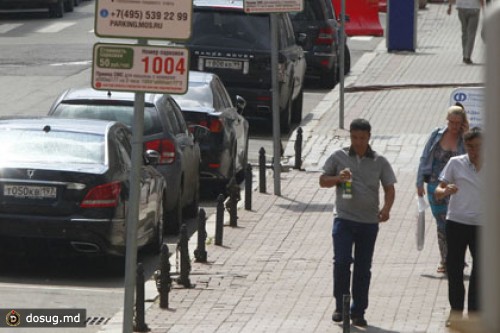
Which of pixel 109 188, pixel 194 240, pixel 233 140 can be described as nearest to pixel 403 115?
pixel 233 140

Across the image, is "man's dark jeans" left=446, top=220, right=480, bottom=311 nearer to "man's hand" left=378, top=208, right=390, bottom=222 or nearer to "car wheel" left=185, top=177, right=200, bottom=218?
"man's hand" left=378, top=208, right=390, bottom=222

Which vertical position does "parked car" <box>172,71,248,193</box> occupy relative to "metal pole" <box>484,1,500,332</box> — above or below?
below

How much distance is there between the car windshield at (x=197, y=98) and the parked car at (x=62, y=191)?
5097mm

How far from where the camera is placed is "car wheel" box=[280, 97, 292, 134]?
21.8 meters

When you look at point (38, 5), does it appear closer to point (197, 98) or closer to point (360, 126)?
point (197, 98)

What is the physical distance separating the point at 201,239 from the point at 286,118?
10.2 meters

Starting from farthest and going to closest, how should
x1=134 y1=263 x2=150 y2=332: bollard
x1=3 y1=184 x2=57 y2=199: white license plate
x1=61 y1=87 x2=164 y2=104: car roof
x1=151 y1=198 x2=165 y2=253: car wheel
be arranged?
x1=61 y1=87 x2=164 y2=104: car roof, x1=151 y1=198 x2=165 y2=253: car wheel, x1=3 y1=184 x2=57 y2=199: white license plate, x1=134 y1=263 x2=150 y2=332: bollard

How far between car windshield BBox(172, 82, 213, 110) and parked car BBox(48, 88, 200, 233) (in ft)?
6.19

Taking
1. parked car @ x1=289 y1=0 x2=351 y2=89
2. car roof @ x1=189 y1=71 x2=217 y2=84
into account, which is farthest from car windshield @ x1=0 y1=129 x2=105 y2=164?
parked car @ x1=289 y1=0 x2=351 y2=89

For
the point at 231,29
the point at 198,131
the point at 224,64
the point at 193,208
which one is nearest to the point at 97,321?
the point at 193,208

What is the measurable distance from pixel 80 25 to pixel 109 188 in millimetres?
27264

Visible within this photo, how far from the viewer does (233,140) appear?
1675cm

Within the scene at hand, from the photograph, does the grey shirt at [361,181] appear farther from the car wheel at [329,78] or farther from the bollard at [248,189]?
the car wheel at [329,78]

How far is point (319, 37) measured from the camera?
27656 mm
